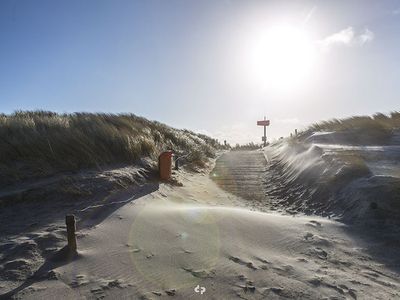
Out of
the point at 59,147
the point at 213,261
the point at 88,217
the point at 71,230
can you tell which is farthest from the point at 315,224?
the point at 59,147

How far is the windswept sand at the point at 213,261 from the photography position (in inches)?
153

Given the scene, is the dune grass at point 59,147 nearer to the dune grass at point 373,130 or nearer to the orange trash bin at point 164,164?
the orange trash bin at point 164,164

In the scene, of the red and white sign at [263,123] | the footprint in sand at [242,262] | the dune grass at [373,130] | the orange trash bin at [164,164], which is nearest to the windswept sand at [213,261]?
the footprint in sand at [242,262]

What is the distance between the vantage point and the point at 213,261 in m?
4.55

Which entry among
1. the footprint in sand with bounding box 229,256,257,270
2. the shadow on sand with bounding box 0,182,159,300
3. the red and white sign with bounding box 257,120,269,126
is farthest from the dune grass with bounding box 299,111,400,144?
the red and white sign with bounding box 257,120,269,126

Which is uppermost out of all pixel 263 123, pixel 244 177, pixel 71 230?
pixel 263 123

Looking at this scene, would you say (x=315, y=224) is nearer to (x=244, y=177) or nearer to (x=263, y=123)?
(x=244, y=177)

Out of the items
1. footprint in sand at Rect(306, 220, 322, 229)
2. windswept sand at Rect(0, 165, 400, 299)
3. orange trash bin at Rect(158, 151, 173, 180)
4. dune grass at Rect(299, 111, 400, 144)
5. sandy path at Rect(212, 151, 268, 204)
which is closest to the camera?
windswept sand at Rect(0, 165, 400, 299)

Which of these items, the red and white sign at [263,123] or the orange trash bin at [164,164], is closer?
the orange trash bin at [164,164]

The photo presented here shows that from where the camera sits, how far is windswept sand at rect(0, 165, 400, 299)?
12.7 feet

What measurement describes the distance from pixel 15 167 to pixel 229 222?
14.8 ft

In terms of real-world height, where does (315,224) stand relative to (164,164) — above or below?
below

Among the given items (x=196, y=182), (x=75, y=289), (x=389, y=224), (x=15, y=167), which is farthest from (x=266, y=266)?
(x=196, y=182)

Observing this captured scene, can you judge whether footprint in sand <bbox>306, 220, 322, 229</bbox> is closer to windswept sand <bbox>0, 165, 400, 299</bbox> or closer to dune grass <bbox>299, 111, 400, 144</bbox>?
windswept sand <bbox>0, 165, 400, 299</bbox>
